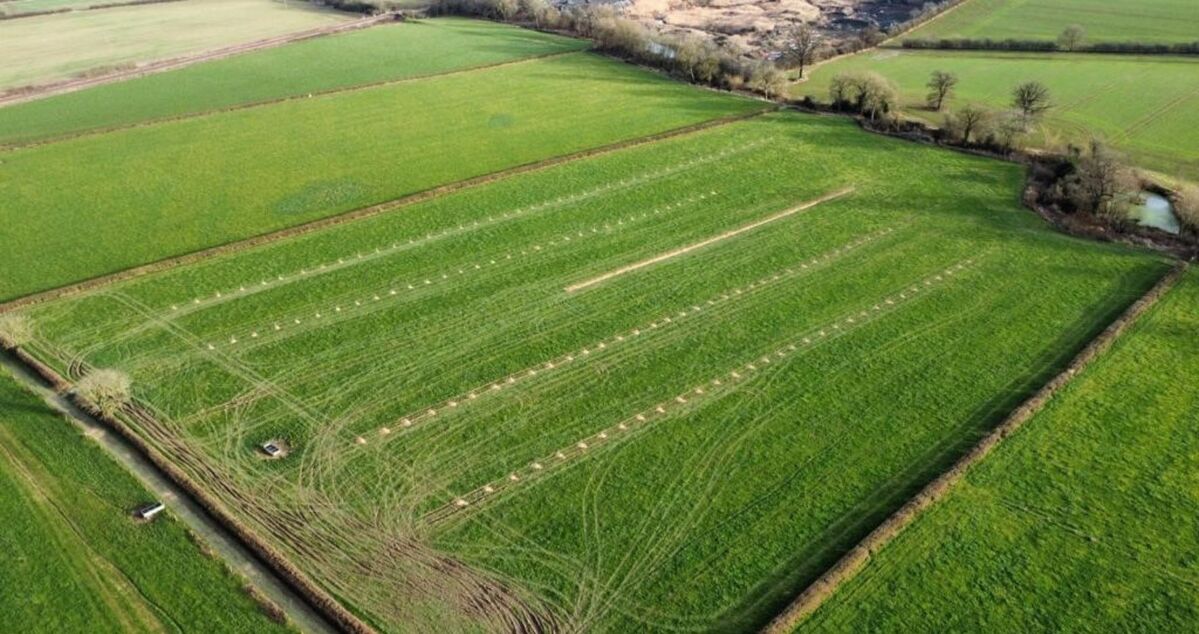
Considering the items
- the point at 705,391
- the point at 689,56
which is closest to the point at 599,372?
the point at 705,391

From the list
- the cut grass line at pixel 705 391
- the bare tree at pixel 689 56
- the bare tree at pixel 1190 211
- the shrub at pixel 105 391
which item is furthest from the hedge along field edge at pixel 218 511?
the bare tree at pixel 689 56

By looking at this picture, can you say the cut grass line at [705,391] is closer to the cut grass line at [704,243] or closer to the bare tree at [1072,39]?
the cut grass line at [704,243]

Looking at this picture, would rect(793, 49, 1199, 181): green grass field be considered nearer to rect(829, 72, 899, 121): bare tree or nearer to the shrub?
rect(829, 72, 899, 121): bare tree

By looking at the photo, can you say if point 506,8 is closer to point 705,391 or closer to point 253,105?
point 253,105

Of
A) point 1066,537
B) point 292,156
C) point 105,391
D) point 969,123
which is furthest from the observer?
point 969,123

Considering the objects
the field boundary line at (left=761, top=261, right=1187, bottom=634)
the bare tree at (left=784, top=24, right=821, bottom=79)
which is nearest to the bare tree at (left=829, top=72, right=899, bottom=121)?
the bare tree at (left=784, top=24, right=821, bottom=79)
